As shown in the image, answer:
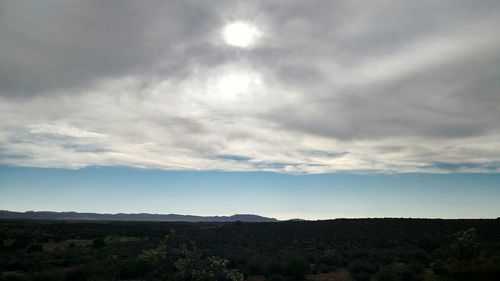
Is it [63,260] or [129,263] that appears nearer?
[129,263]

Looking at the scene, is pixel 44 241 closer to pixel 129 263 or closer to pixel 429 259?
pixel 129 263

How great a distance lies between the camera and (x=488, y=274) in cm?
1639

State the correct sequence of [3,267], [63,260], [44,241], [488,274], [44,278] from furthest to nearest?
1. [44,241]
2. [63,260]
3. [3,267]
4. [44,278]
5. [488,274]

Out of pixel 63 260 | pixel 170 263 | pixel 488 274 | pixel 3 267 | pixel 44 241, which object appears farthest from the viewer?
pixel 44 241

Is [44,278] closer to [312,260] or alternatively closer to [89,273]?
[89,273]

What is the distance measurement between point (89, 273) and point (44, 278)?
198 cm

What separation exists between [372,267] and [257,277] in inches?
279

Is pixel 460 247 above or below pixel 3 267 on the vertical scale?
above

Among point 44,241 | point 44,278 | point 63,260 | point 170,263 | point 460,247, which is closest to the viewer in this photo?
point 170,263

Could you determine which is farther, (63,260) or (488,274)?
(63,260)

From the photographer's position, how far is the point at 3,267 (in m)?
26.2

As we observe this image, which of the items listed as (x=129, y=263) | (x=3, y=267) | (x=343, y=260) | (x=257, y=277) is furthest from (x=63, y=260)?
(x=343, y=260)

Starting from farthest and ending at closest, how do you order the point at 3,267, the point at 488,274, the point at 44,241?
1. the point at 44,241
2. the point at 3,267
3. the point at 488,274

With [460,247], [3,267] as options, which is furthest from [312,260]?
[3,267]
